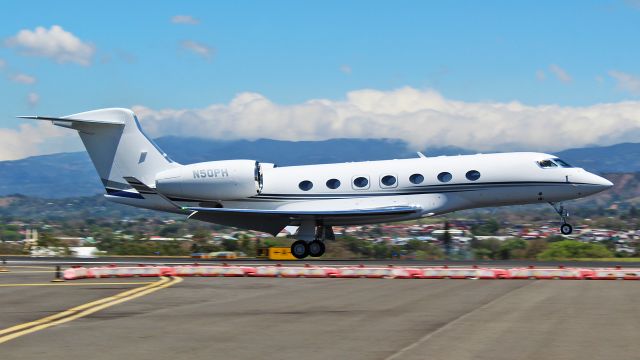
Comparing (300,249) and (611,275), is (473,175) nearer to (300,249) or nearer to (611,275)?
(300,249)

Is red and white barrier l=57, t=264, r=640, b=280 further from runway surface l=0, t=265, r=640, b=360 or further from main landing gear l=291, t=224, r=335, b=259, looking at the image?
main landing gear l=291, t=224, r=335, b=259

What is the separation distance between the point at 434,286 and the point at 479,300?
3.90 m

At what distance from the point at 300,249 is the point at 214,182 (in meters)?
4.15

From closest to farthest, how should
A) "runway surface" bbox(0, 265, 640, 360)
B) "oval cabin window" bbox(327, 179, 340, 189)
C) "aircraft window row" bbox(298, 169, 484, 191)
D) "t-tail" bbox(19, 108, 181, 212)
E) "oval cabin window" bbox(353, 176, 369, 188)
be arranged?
"runway surface" bbox(0, 265, 640, 360) < "aircraft window row" bbox(298, 169, 484, 191) < "oval cabin window" bbox(353, 176, 369, 188) < "oval cabin window" bbox(327, 179, 340, 189) < "t-tail" bbox(19, 108, 181, 212)

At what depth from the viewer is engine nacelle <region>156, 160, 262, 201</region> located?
36062 mm

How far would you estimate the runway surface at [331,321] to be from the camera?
12078 mm

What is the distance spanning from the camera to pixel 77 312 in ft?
53.7

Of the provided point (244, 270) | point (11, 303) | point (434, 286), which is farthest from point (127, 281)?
point (434, 286)

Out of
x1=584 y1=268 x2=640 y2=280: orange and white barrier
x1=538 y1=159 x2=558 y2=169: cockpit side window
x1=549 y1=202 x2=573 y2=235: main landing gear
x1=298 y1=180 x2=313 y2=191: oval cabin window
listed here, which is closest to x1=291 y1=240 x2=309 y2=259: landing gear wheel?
x1=298 y1=180 x2=313 y2=191: oval cabin window

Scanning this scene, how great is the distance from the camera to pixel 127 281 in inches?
938

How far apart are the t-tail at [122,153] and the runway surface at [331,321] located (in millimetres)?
14735

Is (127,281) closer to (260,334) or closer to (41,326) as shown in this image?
(41,326)

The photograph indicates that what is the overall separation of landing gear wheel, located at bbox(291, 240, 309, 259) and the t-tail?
210 inches

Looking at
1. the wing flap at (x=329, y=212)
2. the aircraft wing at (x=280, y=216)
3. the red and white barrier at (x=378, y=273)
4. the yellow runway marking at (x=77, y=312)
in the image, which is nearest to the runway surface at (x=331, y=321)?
the yellow runway marking at (x=77, y=312)
